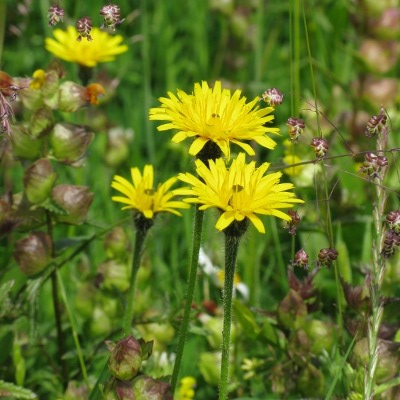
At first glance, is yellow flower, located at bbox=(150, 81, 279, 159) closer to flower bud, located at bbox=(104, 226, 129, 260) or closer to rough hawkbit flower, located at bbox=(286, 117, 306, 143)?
rough hawkbit flower, located at bbox=(286, 117, 306, 143)

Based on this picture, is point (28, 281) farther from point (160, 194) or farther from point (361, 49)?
point (361, 49)

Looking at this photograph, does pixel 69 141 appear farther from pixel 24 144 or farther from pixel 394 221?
pixel 394 221

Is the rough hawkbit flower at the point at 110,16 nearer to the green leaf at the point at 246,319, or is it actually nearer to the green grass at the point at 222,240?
the green grass at the point at 222,240

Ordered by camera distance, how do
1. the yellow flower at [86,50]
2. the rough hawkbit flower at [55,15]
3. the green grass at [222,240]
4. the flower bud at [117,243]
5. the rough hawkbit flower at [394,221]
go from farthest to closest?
the yellow flower at [86,50], the flower bud at [117,243], the green grass at [222,240], the rough hawkbit flower at [55,15], the rough hawkbit flower at [394,221]

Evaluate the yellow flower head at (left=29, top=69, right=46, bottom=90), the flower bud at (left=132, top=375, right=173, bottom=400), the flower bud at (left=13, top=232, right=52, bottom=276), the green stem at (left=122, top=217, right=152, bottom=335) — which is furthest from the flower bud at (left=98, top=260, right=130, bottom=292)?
the flower bud at (left=132, top=375, right=173, bottom=400)

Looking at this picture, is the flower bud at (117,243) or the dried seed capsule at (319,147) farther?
the flower bud at (117,243)

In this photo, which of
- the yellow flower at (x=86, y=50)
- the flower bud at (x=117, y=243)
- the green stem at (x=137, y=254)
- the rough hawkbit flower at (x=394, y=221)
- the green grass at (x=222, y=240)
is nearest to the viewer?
the rough hawkbit flower at (x=394, y=221)

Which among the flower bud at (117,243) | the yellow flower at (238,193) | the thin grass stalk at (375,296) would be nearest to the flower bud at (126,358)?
the yellow flower at (238,193)
